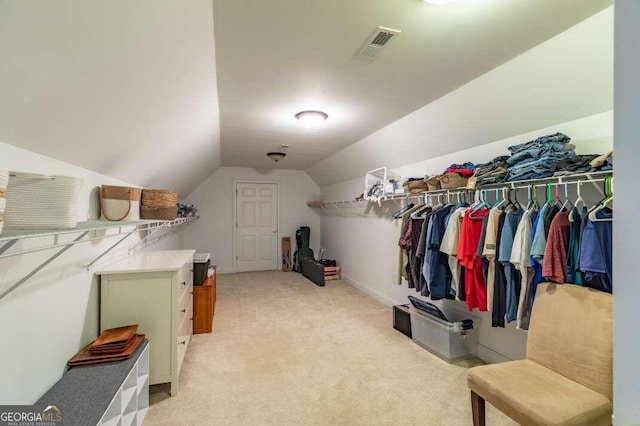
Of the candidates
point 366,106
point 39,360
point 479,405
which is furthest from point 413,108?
point 39,360

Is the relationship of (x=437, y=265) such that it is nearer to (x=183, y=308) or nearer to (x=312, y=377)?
(x=312, y=377)

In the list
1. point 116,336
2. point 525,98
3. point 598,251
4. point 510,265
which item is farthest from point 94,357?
point 525,98

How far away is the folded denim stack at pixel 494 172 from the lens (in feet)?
7.27

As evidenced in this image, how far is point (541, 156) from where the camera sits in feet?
6.33

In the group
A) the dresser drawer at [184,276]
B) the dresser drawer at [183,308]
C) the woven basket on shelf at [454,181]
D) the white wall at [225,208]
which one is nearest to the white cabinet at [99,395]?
the dresser drawer at [183,308]

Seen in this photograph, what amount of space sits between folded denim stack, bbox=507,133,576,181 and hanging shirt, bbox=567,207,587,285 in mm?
316

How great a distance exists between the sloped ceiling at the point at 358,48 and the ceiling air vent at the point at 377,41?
0.04 metres

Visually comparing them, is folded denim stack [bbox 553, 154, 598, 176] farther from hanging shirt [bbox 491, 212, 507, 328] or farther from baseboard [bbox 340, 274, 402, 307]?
baseboard [bbox 340, 274, 402, 307]

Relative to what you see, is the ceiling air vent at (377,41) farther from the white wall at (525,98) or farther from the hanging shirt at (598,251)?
the hanging shirt at (598,251)

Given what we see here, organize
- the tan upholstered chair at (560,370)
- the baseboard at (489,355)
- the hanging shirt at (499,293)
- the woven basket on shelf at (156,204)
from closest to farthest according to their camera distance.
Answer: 1. the tan upholstered chair at (560,370)
2. the hanging shirt at (499,293)
3. the woven basket on shelf at (156,204)
4. the baseboard at (489,355)

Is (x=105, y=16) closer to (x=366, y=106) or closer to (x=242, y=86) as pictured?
(x=242, y=86)

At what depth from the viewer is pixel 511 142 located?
244 centimetres

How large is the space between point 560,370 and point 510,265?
679 mm

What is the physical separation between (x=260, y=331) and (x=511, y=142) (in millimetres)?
3080
